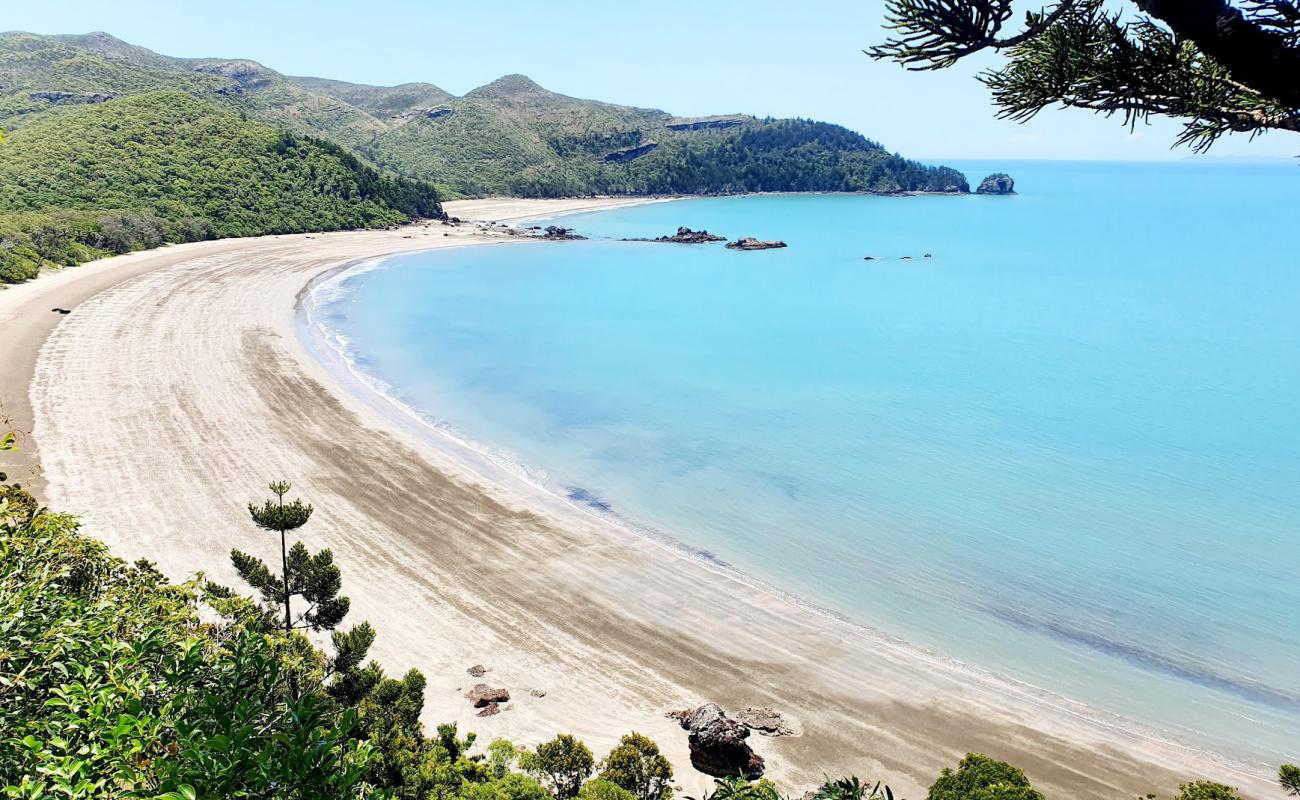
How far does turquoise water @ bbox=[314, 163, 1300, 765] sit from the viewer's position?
19.4 meters

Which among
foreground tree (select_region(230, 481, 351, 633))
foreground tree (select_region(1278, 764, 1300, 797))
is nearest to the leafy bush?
foreground tree (select_region(230, 481, 351, 633))

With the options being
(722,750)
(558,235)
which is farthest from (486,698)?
(558,235)

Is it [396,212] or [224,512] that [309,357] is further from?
[396,212]

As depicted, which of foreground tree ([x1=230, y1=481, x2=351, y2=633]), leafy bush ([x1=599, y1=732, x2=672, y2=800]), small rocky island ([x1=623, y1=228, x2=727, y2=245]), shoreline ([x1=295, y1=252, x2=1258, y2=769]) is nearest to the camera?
leafy bush ([x1=599, y1=732, x2=672, y2=800])

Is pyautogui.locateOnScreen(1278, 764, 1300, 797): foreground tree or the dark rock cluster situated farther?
the dark rock cluster

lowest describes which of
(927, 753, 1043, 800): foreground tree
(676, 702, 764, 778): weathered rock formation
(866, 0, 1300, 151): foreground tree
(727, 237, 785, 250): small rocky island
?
(676, 702, 764, 778): weathered rock formation

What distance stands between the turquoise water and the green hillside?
1911 centimetres

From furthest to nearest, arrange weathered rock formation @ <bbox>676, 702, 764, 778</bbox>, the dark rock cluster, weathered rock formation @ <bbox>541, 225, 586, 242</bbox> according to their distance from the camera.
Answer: weathered rock formation @ <bbox>541, 225, 586, 242</bbox> < the dark rock cluster < weathered rock formation @ <bbox>676, 702, 764, 778</bbox>

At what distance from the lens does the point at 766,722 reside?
48.0 ft

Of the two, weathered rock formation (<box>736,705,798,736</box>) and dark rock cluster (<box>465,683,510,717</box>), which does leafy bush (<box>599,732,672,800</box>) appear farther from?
dark rock cluster (<box>465,683,510,717</box>)

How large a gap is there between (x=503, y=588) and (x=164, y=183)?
263 feet

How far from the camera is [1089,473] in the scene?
3084 centimetres

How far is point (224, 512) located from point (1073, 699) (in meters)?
21.8

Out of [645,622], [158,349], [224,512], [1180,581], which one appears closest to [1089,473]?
[1180,581]
